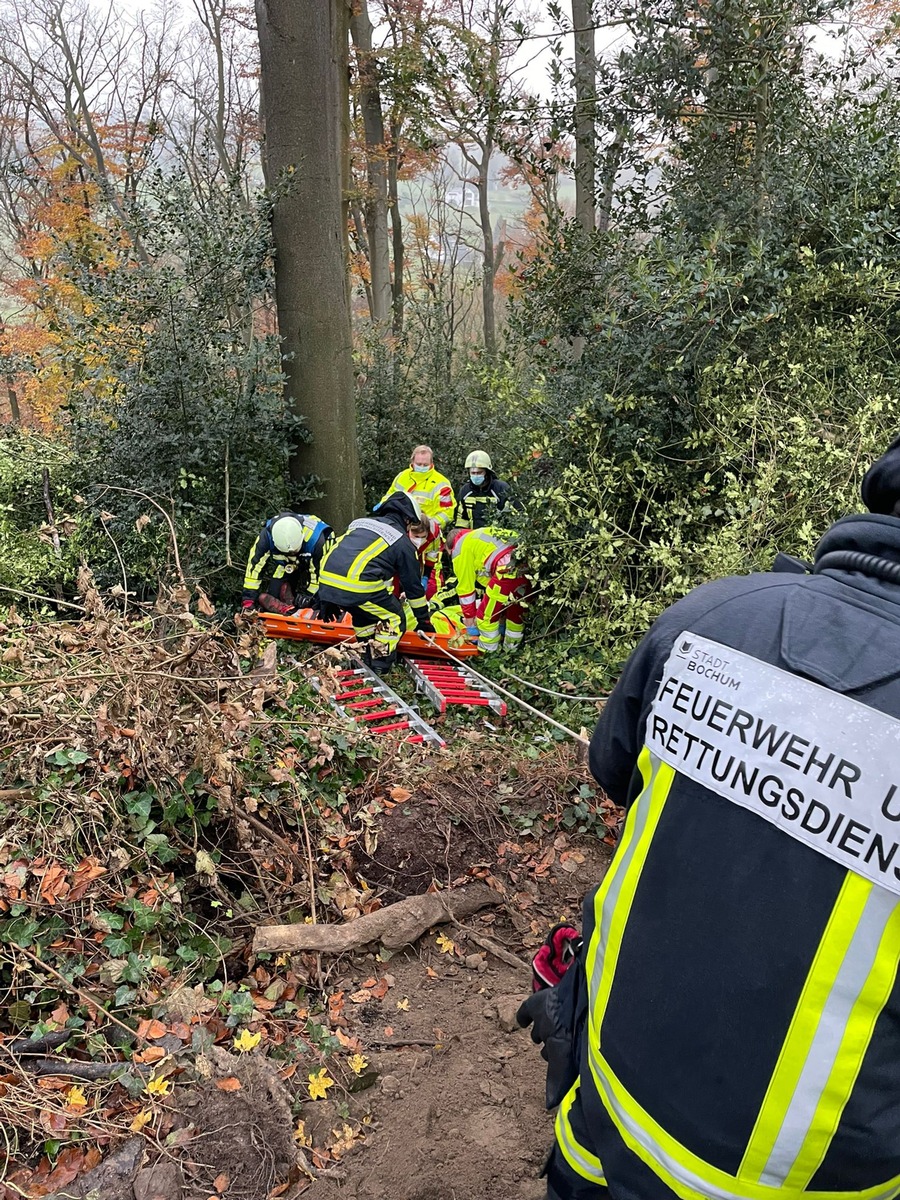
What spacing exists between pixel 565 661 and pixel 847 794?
18.0 ft

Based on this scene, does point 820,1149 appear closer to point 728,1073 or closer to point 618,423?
point 728,1073

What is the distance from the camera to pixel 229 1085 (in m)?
2.59

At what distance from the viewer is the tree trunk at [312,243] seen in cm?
770

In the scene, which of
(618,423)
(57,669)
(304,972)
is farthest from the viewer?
(618,423)

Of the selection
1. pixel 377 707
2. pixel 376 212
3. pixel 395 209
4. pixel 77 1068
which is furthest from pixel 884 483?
pixel 395 209

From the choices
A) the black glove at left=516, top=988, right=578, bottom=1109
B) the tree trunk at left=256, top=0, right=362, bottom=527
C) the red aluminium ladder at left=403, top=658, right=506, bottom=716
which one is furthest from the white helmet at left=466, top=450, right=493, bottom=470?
the black glove at left=516, top=988, right=578, bottom=1109

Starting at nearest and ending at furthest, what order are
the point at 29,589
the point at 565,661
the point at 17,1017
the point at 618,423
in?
1. the point at 17,1017
2. the point at 618,423
3. the point at 565,661
4. the point at 29,589

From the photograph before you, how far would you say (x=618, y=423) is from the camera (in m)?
6.18

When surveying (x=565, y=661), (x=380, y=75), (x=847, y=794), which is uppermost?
(x=380, y=75)

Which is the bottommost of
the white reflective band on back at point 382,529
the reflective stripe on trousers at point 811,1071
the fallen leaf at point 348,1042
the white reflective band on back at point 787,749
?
the fallen leaf at point 348,1042

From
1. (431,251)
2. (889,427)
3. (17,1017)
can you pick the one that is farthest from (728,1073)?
(431,251)

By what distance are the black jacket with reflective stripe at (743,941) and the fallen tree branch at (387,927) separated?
6.45 feet

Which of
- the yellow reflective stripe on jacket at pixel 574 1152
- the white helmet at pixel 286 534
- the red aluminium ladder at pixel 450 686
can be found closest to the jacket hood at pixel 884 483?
the yellow reflective stripe on jacket at pixel 574 1152

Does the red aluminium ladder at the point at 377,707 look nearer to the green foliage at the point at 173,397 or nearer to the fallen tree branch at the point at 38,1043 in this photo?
the green foliage at the point at 173,397
